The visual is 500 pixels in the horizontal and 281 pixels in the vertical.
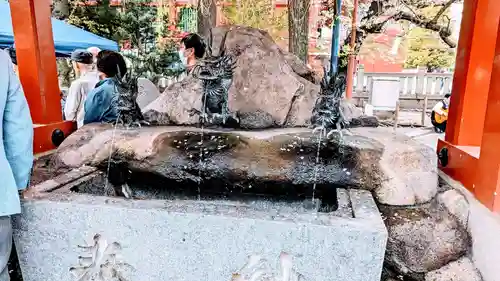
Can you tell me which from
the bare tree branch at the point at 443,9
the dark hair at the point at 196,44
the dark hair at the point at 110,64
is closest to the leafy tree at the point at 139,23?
the dark hair at the point at 196,44

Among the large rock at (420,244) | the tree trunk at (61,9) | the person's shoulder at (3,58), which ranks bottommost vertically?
the large rock at (420,244)

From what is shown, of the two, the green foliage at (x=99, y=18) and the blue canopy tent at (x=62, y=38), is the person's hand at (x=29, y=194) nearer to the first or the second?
the blue canopy tent at (x=62, y=38)

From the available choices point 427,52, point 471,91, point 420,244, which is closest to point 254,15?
point 471,91

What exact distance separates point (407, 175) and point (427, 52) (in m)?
10.9

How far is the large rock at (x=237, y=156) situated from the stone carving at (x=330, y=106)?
0.12 m

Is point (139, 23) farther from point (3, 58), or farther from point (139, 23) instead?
point (3, 58)

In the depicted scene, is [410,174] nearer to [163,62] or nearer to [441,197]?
[441,197]

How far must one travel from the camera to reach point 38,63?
126 inches

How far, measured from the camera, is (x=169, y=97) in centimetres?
337

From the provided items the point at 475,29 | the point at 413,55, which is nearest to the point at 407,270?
the point at 475,29

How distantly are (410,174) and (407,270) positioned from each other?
61cm

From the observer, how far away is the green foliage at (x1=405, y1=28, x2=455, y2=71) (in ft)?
34.7


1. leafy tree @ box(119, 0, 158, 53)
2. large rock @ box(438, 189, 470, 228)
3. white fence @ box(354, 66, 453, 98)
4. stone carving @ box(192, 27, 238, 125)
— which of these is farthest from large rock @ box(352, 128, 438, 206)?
white fence @ box(354, 66, 453, 98)

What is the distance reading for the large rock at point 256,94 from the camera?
315 cm
